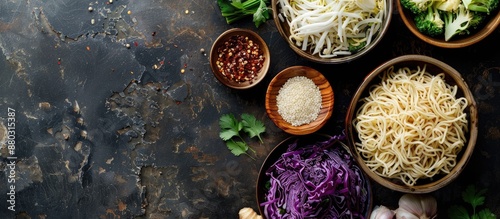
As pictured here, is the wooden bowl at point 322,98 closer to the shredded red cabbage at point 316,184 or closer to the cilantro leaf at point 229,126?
the shredded red cabbage at point 316,184

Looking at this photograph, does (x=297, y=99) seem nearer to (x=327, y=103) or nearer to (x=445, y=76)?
(x=327, y=103)

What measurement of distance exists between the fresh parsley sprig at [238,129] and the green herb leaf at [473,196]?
1.45 m

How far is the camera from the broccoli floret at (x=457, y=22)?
3309 mm

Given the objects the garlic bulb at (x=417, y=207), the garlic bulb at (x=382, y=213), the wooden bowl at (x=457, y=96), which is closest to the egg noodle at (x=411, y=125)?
the wooden bowl at (x=457, y=96)

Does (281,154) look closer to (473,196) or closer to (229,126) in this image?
(229,126)

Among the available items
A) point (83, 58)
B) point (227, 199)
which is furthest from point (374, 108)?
point (83, 58)

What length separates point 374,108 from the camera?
3.44m

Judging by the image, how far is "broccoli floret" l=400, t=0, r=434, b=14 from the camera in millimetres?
3319

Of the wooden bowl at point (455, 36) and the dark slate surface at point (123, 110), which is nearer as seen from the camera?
the wooden bowl at point (455, 36)

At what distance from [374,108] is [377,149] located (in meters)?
0.26

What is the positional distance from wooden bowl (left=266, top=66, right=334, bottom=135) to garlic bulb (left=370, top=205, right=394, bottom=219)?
69 cm

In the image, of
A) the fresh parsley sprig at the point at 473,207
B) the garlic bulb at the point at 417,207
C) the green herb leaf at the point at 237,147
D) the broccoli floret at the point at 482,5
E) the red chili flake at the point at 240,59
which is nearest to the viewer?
the broccoli floret at the point at 482,5

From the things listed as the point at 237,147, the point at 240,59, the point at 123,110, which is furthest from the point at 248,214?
the point at 123,110

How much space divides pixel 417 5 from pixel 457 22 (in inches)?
10.6
